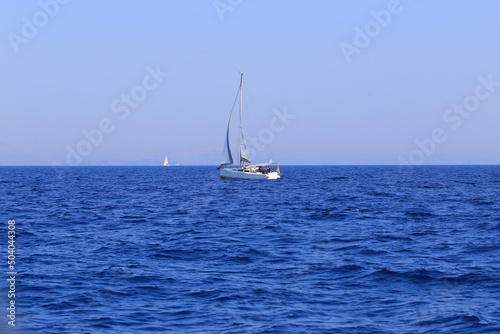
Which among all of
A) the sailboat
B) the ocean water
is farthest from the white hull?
the ocean water

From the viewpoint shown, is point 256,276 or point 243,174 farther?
point 243,174

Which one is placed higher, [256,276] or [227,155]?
[227,155]

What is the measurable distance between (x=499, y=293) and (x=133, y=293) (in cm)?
989

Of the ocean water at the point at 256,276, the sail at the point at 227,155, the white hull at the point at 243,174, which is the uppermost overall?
the sail at the point at 227,155

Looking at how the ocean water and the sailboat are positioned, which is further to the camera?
the sailboat

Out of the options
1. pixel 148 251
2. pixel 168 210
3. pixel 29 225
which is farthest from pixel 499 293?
pixel 168 210

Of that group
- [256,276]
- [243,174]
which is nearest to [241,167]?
[243,174]

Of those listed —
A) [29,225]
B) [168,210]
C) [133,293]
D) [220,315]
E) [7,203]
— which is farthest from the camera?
[7,203]

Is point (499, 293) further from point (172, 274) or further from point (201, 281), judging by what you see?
point (172, 274)

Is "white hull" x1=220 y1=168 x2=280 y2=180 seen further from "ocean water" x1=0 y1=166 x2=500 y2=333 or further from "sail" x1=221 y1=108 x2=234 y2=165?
"ocean water" x1=0 y1=166 x2=500 y2=333

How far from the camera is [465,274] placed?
16.8 m

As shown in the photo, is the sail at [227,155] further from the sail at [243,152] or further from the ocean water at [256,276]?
the ocean water at [256,276]

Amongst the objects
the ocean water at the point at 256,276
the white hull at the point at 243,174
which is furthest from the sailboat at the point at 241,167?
the ocean water at the point at 256,276

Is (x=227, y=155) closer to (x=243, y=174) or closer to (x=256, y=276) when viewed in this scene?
(x=243, y=174)
